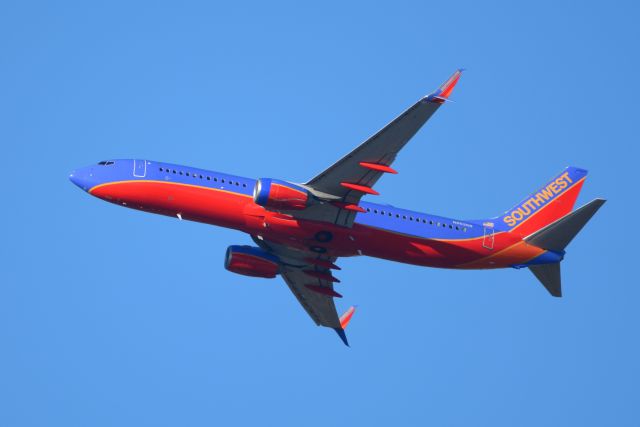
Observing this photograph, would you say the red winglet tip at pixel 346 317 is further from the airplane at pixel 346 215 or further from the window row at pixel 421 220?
the window row at pixel 421 220

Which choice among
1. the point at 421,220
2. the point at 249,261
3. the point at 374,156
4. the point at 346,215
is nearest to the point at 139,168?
the point at 249,261

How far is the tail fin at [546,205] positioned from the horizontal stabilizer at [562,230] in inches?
60.2

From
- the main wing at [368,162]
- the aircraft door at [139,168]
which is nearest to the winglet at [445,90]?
the main wing at [368,162]

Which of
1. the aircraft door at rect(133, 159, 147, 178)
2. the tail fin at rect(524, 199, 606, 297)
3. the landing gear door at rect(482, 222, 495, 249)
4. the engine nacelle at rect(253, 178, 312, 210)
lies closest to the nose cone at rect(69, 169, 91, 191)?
the aircraft door at rect(133, 159, 147, 178)

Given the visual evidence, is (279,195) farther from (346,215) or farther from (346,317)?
(346,317)

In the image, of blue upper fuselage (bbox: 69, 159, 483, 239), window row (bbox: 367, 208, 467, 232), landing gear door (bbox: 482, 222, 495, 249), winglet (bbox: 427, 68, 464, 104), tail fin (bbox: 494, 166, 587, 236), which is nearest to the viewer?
winglet (bbox: 427, 68, 464, 104)

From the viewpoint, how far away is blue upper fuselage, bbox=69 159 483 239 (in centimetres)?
6247

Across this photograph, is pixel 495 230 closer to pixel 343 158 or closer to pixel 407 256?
pixel 407 256

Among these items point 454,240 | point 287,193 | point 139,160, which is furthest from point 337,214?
point 139,160

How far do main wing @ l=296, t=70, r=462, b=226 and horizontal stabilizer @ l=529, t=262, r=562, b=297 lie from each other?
13.9m

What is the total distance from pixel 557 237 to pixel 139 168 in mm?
27398

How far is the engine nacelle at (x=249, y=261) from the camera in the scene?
6875cm

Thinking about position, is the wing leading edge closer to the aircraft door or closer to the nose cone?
the aircraft door

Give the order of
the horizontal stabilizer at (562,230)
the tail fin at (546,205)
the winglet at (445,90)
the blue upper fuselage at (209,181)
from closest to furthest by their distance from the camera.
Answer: the winglet at (445,90) → the blue upper fuselage at (209,181) → the horizontal stabilizer at (562,230) → the tail fin at (546,205)
